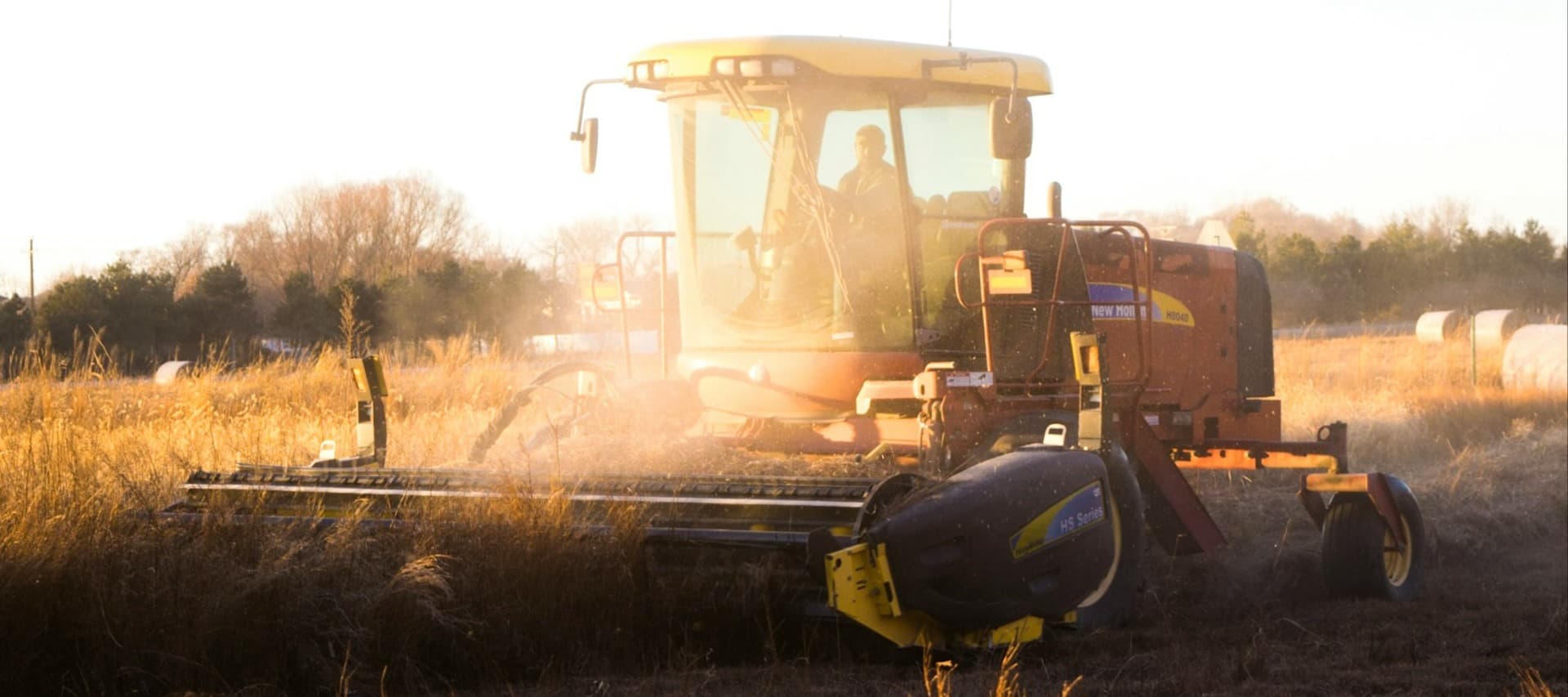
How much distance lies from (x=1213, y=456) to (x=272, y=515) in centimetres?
552

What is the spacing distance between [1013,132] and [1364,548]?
3.25m

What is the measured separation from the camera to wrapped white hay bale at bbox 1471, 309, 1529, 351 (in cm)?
2888

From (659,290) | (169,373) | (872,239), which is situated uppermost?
(872,239)

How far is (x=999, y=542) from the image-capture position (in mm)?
5773

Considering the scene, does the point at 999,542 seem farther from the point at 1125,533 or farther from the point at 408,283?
the point at 408,283

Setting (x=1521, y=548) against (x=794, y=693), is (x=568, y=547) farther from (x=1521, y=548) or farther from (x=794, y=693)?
(x=1521, y=548)

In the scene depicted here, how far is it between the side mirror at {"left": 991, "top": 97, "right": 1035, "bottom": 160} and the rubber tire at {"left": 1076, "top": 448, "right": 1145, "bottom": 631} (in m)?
1.56

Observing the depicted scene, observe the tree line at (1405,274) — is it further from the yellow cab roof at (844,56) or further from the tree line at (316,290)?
the yellow cab roof at (844,56)

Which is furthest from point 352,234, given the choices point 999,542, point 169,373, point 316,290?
point 999,542

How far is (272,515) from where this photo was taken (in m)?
6.89

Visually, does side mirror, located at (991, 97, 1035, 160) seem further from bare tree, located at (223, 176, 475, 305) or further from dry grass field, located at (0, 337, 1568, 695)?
bare tree, located at (223, 176, 475, 305)

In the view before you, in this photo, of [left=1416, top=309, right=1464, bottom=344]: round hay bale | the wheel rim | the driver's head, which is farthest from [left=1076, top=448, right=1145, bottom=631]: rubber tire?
[left=1416, top=309, right=1464, bottom=344]: round hay bale

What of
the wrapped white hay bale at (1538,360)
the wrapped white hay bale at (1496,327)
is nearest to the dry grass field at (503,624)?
the wrapped white hay bale at (1538,360)

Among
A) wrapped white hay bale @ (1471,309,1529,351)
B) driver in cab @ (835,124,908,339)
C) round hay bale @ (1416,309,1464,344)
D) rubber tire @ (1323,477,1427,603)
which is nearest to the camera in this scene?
driver in cab @ (835,124,908,339)
